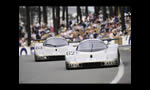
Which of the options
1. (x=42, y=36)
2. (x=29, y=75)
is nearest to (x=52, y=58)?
(x=42, y=36)

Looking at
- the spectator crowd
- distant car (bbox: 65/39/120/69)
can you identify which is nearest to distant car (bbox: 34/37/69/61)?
the spectator crowd

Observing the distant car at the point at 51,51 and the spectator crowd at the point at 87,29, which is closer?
the spectator crowd at the point at 87,29

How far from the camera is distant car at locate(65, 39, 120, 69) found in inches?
490

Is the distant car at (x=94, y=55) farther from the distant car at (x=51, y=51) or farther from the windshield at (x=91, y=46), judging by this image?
the distant car at (x=51, y=51)

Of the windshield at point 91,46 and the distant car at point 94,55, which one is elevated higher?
the windshield at point 91,46

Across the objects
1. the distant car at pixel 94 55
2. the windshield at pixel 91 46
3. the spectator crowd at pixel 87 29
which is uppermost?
the spectator crowd at pixel 87 29

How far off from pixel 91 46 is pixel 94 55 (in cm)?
33

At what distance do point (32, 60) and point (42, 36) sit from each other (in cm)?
260

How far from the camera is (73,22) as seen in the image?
1334cm

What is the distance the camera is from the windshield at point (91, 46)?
12366 mm

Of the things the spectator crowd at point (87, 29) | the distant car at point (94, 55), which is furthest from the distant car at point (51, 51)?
the distant car at point (94, 55)

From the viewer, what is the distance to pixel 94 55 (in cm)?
1241
